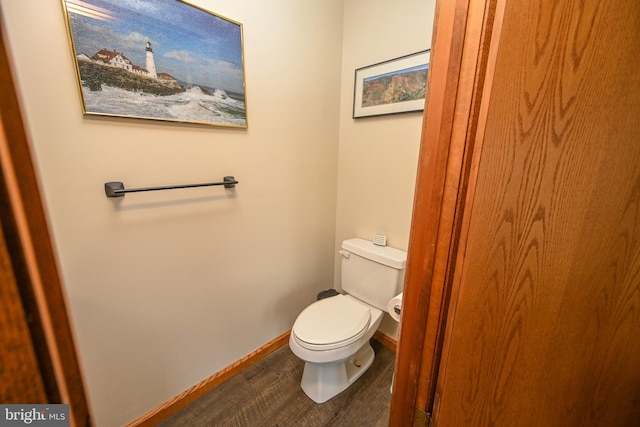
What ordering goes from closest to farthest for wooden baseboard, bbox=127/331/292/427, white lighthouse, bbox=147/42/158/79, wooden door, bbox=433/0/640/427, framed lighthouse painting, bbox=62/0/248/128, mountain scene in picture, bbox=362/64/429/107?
wooden door, bbox=433/0/640/427 → framed lighthouse painting, bbox=62/0/248/128 → white lighthouse, bbox=147/42/158/79 → wooden baseboard, bbox=127/331/292/427 → mountain scene in picture, bbox=362/64/429/107

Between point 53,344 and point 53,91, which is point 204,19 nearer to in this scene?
point 53,91

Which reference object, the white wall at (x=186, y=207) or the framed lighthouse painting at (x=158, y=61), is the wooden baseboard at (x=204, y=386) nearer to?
the white wall at (x=186, y=207)

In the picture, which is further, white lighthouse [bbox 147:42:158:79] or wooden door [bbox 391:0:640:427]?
white lighthouse [bbox 147:42:158:79]

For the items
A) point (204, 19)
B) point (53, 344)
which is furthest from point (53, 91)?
point (53, 344)

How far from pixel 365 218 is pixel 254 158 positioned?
0.85m

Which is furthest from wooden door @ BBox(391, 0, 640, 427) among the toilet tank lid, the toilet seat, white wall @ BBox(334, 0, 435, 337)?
white wall @ BBox(334, 0, 435, 337)

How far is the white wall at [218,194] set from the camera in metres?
0.95

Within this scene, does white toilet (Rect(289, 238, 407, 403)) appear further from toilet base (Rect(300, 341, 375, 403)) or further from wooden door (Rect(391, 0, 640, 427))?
wooden door (Rect(391, 0, 640, 427))

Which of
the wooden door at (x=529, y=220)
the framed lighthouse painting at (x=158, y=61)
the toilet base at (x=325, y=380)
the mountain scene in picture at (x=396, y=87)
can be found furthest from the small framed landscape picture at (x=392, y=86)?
the toilet base at (x=325, y=380)

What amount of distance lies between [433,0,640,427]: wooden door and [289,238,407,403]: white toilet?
86 centimetres

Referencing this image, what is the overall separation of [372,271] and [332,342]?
499mm

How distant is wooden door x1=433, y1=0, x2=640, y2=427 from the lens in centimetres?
38

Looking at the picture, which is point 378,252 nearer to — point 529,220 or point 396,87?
point 396,87

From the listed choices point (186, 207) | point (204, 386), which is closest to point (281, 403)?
point (204, 386)
